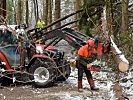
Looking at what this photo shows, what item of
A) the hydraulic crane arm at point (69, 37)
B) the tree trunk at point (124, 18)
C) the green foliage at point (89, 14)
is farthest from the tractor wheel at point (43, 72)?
the tree trunk at point (124, 18)

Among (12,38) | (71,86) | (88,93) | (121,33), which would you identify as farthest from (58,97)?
(121,33)

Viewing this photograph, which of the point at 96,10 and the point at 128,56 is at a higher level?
the point at 96,10

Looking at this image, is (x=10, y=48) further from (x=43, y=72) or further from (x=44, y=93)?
(x=44, y=93)

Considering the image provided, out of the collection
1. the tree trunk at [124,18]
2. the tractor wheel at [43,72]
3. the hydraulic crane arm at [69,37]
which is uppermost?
the tree trunk at [124,18]

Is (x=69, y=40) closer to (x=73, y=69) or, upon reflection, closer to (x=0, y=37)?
(x=0, y=37)

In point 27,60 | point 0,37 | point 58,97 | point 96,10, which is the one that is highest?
point 96,10

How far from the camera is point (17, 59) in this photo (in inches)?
485

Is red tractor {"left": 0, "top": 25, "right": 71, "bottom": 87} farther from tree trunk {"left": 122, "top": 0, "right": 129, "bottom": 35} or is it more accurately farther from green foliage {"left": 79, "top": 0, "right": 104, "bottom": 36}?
tree trunk {"left": 122, "top": 0, "right": 129, "bottom": 35}

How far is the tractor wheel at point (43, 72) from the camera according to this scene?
38.8ft

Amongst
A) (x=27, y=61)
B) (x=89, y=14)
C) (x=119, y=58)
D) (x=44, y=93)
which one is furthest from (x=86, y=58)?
(x=119, y=58)

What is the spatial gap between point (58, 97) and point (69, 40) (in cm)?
191

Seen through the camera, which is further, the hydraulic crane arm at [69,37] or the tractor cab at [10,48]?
the tractor cab at [10,48]

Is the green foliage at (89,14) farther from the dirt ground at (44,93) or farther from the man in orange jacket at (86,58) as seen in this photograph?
the dirt ground at (44,93)

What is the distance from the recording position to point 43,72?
12062mm
